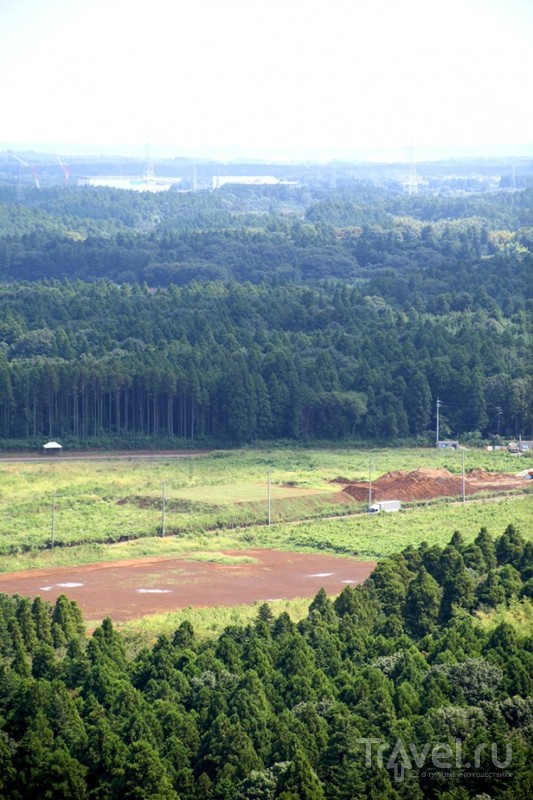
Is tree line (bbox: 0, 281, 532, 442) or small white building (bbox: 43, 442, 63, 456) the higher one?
tree line (bbox: 0, 281, 532, 442)

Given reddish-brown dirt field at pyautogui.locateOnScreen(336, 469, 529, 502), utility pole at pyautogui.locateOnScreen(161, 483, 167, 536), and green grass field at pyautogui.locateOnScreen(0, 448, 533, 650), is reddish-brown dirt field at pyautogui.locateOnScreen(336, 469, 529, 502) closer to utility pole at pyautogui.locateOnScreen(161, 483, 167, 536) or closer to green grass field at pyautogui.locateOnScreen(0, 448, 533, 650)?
green grass field at pyautogui.locateOnScreen(0, 448, 533, 650)

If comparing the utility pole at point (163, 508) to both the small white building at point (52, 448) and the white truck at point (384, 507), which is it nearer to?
the white truck at point (384, 507)

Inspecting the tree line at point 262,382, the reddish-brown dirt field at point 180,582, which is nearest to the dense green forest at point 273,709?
the reddish-brown dirt field at point 180,582

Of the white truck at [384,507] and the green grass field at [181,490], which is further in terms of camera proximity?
the white truck at [384,507]

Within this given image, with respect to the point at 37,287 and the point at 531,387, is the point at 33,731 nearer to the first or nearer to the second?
the point at 531,387

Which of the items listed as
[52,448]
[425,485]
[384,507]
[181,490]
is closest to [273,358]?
[52,448]

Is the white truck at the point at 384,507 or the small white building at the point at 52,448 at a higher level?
the white truck at the point at 384,507

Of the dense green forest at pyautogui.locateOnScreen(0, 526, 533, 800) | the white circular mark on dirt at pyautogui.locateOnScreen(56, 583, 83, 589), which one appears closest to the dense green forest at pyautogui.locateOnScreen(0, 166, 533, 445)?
the white circular mark on dirt at pyautogui.locateOnScreen(56, 583, 83, 589)

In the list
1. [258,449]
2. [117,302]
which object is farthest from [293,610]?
[117,302]
